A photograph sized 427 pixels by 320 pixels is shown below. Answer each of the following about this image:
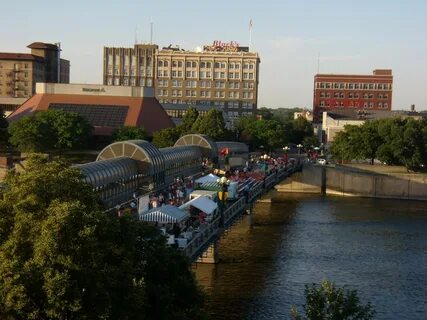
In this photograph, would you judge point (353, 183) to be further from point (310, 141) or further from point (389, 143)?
point (310, 141)

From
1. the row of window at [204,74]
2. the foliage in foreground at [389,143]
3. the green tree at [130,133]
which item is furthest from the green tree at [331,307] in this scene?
the row of window at [204,74]

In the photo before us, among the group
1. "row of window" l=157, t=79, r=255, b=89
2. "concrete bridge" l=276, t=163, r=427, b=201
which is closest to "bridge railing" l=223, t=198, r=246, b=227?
"concrete bridge" l=276, t=163, r=427, b=201

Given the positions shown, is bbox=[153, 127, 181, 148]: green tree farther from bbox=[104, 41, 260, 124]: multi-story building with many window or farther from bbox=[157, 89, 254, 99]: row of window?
bbox=[157, 89, 254, 99]: row of window

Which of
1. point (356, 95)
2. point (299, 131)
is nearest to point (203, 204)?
point (299, 131)

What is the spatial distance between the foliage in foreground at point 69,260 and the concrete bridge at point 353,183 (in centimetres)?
7813

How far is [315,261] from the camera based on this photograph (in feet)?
165

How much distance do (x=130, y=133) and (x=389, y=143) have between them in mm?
38707

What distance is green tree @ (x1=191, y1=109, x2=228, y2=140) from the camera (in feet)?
355

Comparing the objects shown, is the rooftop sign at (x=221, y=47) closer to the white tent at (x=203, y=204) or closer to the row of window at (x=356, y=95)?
the row of window at (x=356, y=95)

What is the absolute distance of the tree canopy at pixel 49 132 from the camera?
266 feet

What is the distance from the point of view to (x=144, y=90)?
109 m

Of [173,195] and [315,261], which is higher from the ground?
[173,195]

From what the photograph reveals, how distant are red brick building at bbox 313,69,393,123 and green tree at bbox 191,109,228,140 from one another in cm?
8850

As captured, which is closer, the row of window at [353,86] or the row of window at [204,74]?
the row of window at [204,74]
